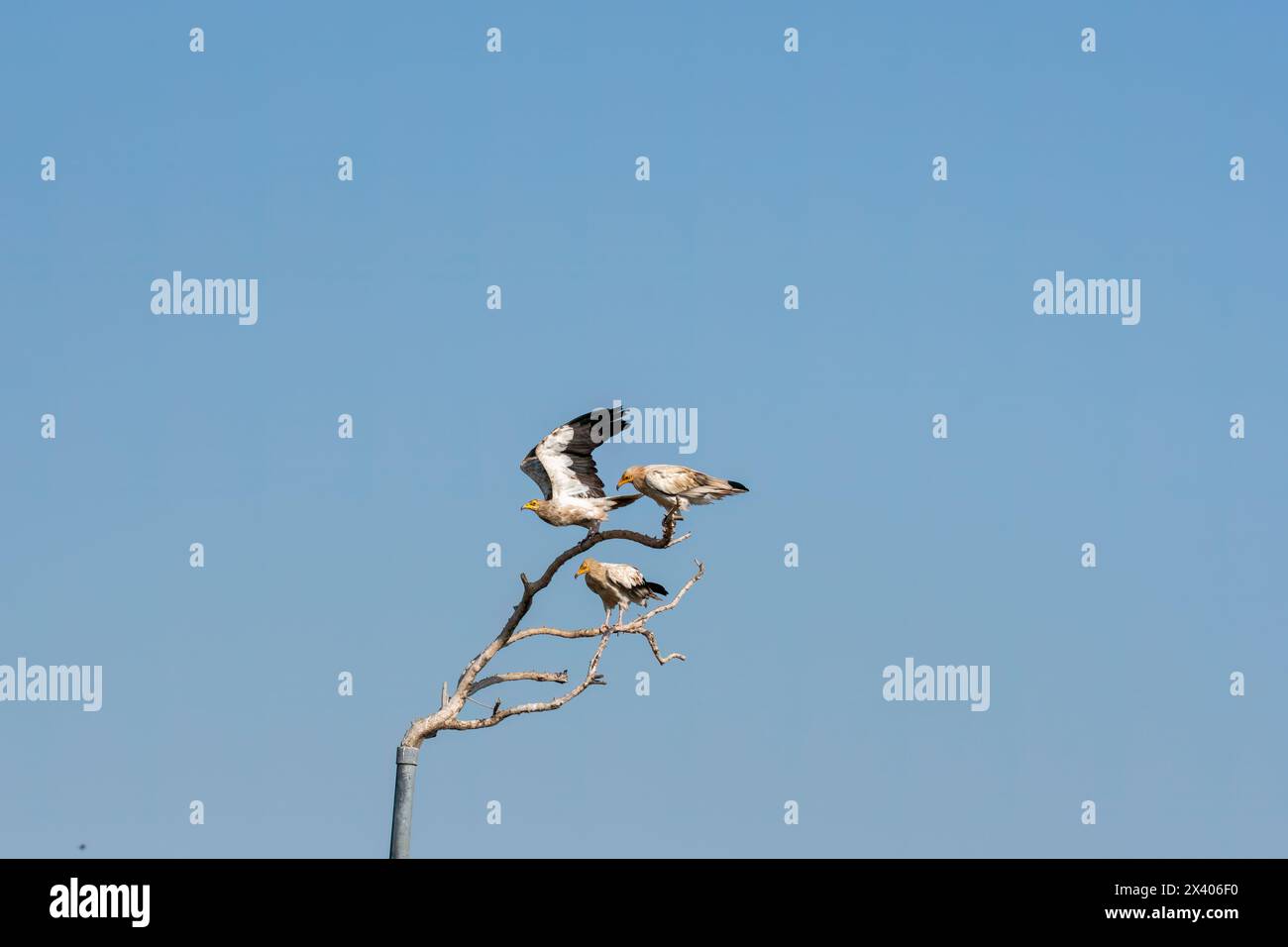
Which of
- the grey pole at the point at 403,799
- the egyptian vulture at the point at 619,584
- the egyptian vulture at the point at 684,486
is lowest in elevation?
the grey pole at the point at 403,799

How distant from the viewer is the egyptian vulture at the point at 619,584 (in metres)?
22.0

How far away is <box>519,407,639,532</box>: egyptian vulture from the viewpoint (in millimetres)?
21766

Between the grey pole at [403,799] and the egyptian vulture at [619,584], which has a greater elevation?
the egyptian vulture at [619,584]

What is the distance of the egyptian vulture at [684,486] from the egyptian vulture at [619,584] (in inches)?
52.5

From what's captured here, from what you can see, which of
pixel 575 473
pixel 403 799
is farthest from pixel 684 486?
pixel 403 799

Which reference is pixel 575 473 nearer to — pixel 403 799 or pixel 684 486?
pixel 684 486

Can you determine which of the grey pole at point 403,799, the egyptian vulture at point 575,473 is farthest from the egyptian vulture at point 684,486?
the grey pole at point 403,799

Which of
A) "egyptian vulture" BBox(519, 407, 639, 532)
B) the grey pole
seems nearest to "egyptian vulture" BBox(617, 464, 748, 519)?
"egyptian vulture" BBox(519, 407, 639, 532)

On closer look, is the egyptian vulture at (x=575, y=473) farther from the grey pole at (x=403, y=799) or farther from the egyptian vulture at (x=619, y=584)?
the grey pole at (x=403, y=799)

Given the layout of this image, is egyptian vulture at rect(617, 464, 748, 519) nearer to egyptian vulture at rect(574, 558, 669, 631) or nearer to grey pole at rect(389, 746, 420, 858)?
egyptian vulture at rect(574, 558, 669, 631)

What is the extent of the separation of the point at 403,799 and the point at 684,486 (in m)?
4.82

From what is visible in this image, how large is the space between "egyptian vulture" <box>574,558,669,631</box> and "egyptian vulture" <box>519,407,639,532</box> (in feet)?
1.70
